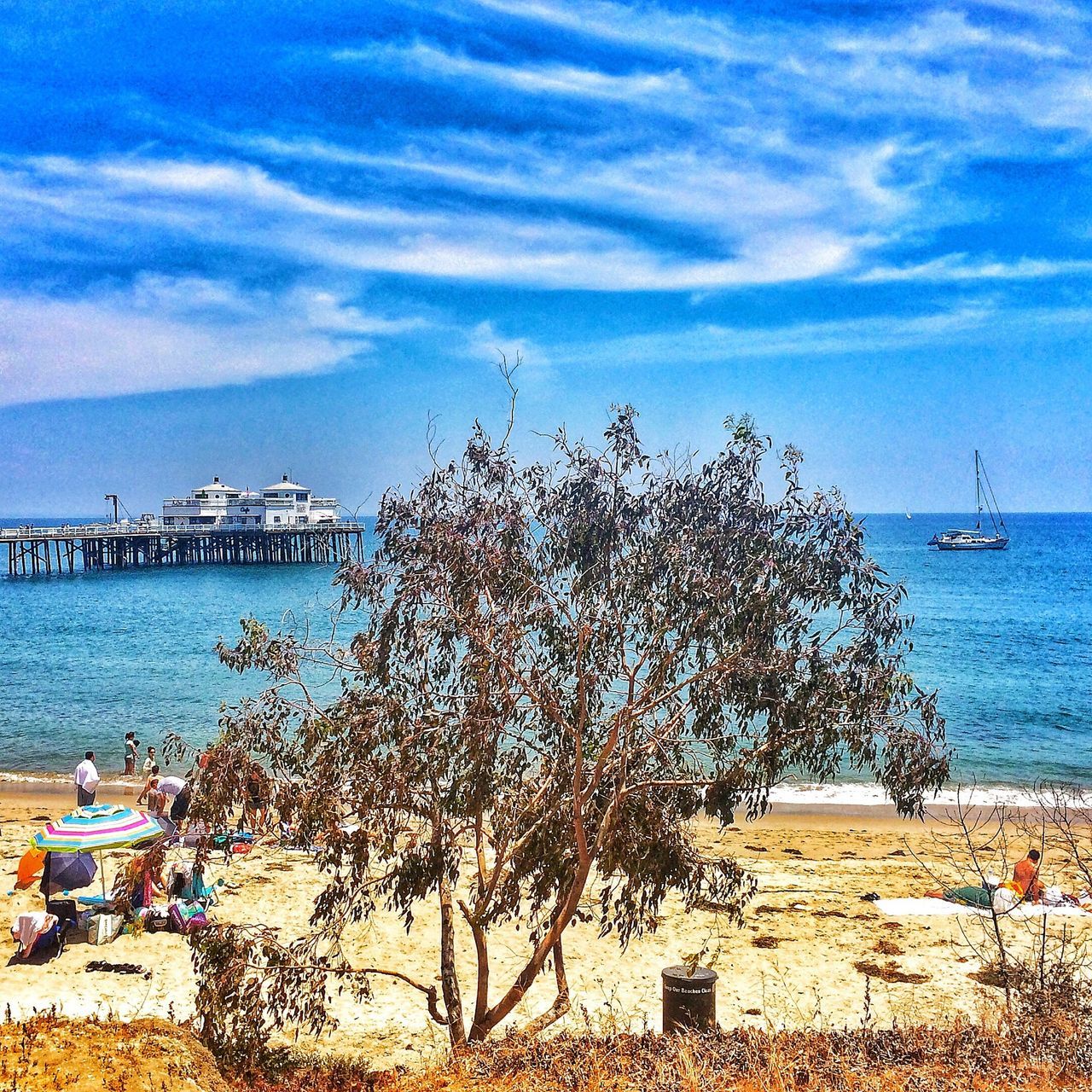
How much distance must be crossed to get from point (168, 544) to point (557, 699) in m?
105

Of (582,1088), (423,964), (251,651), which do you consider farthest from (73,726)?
(582,1088)

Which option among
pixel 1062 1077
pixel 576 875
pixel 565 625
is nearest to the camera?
pixel 1062 1077

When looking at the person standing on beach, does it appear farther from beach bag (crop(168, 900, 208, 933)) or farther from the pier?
the pier

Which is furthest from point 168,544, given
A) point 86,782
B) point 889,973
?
point 889,973

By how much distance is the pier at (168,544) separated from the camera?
327ft

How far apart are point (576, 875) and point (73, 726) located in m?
29.2

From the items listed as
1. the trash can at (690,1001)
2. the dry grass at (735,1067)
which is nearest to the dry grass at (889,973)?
the trash can at (690,1001)

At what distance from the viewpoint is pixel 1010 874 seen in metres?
15.6

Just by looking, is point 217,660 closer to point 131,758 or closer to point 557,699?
point 131,758

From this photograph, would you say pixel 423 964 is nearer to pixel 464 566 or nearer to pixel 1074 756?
pixel 464 566

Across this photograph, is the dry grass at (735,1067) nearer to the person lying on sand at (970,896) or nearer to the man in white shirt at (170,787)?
the person lying on sand at (970,896)

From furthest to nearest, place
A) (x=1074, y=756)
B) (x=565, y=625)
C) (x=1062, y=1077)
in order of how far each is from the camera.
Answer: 1. (x=1074, y=756)
2. (x=565, y=625)
3. (x=1062, y=1077)

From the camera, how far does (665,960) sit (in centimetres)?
1241

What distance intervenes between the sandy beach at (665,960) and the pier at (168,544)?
8605cm
